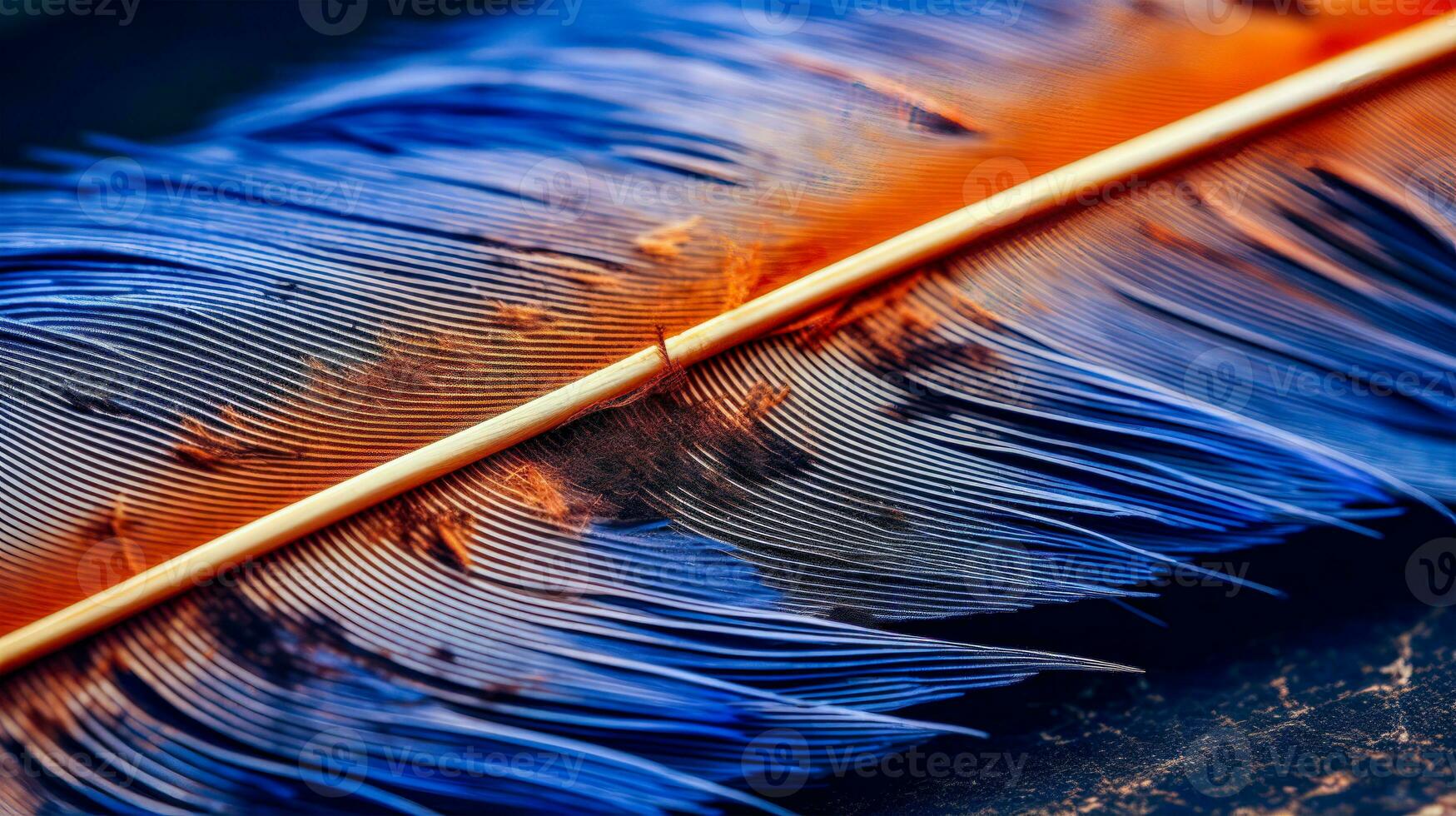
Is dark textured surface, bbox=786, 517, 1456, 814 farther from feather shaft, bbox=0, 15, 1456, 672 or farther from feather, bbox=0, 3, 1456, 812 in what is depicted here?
feather shaft, bbox=0, 15, 1456, 672

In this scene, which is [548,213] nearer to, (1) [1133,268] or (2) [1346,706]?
(1) [1133,268]

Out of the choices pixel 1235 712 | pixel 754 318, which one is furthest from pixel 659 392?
pixel 1235 712

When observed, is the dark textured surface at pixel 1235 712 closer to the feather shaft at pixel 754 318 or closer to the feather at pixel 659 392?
the feather at pixel 659 392

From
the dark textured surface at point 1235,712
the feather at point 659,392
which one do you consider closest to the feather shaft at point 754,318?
the feather at point 659,392

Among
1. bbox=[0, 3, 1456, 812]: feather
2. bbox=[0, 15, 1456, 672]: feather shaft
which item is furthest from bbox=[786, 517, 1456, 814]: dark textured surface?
bbox=[0, 15, 1456, 672]: feather shaft

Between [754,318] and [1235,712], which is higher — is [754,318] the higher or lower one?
the higher one

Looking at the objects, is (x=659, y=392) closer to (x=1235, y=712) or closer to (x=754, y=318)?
(x=754, y=318)

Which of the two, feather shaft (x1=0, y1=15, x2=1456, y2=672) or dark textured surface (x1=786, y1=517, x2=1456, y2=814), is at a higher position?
feather shaft (x1=0, y1=15, x2=1456, y2=672)

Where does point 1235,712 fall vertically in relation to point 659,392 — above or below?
below
